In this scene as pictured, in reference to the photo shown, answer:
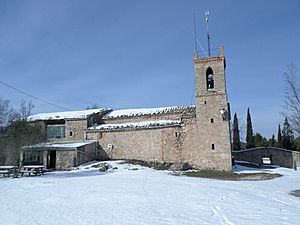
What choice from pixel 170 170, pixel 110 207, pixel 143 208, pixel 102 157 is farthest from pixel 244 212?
pixel 102 157

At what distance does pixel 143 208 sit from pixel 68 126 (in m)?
27.9

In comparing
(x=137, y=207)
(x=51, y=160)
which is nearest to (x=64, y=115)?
(x=51, y=160)

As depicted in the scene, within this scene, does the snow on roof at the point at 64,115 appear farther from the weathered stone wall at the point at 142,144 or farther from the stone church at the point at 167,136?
the weathered stone wall at the point at 142,144

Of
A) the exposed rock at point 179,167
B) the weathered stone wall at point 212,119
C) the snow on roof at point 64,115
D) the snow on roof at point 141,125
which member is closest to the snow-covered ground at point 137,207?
the exposed rock at point 179,167

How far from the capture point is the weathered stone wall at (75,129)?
117ft

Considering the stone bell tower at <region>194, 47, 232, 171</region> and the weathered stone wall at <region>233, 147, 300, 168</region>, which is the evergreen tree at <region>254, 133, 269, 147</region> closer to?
the weathered stone wall at <region>233, 147, 300, 168</region>

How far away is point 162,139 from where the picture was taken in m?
31.4

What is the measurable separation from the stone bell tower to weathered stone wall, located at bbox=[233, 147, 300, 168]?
40.5 ft

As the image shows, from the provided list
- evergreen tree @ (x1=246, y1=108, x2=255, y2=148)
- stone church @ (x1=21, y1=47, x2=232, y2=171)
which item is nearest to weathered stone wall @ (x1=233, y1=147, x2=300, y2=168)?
evergreen tree @ (x1=246, y1=108, x2=255, y2=148)

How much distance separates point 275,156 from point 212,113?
14532 millimetres

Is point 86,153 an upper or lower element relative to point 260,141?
lower

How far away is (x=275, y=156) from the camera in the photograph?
127 ft

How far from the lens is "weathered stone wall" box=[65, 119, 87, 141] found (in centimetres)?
3575

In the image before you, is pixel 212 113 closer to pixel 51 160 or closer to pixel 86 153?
pixel 86 153
